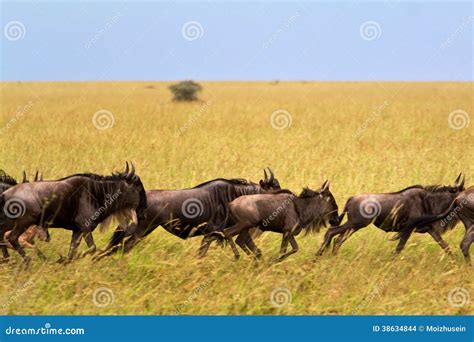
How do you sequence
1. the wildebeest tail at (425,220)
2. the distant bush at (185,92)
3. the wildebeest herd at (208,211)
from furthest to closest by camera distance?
the distant bush at (185,92), the wildebeest tail at (425,220), the wildebeest herd at (208,211)

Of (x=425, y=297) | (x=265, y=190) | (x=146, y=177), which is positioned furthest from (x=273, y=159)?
(x=425, y=297)

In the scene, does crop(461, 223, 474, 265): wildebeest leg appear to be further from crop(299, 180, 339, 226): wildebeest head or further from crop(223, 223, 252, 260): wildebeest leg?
crop(223, 223, 252, 260): wildebeest leg

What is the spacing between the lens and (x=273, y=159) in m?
14.8

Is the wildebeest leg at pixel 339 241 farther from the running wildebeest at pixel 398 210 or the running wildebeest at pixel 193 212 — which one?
the running wildebeest at pixel 193 212

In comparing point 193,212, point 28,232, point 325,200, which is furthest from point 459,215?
point 28,232

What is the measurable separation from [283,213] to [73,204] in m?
2.04

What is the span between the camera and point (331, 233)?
7.32 meters

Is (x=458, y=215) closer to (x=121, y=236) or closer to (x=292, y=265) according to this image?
(x=292, y=265)

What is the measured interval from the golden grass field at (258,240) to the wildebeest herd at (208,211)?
0.83 ft

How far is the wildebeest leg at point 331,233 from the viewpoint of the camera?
7.29 m

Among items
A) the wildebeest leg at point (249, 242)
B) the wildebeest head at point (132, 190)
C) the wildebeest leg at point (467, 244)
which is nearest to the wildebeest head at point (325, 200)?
the wildebeest leg at point (249, 242)

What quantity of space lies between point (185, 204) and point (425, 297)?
2.49 m

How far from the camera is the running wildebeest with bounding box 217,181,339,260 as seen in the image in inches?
273

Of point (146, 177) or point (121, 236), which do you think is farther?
point (146, 177)
